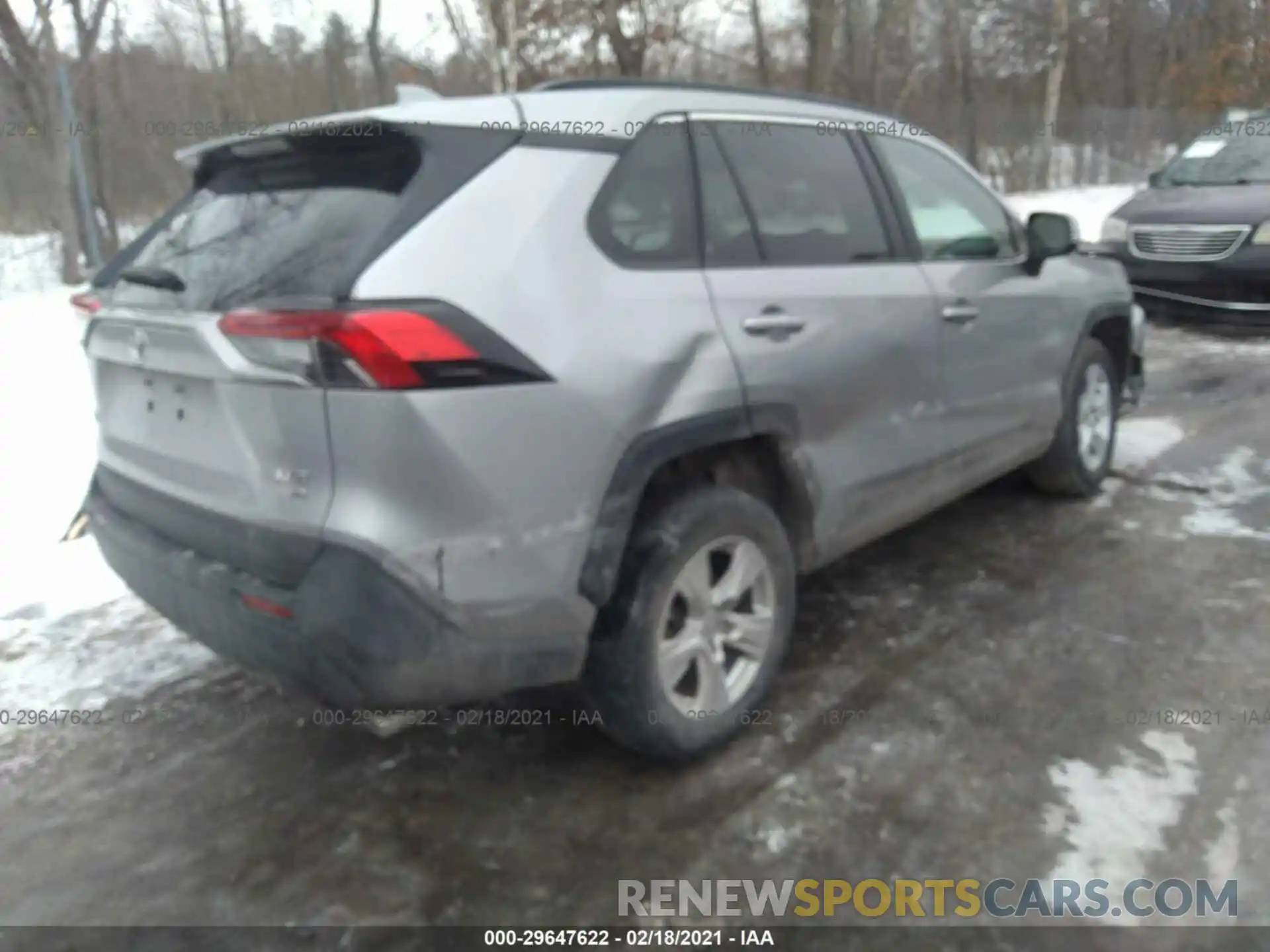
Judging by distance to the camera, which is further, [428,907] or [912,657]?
[912,657]

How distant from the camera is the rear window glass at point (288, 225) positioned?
7.84 feet

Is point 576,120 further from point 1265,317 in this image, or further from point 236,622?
point 1265,317

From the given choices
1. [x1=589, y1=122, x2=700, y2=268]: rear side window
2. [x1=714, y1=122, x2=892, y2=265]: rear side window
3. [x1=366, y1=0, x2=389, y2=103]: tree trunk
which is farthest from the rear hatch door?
[x1=366, y1=0, x2=389, y2=103]: tree trunk

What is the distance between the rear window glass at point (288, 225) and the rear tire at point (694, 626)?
1025 millimetres

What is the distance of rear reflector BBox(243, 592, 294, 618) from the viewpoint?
2.35 meters

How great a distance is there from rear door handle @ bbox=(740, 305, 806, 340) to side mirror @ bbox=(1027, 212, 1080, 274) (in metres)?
1.68

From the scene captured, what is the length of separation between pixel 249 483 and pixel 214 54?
66.9 ft

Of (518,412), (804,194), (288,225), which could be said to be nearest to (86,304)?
(288,225)

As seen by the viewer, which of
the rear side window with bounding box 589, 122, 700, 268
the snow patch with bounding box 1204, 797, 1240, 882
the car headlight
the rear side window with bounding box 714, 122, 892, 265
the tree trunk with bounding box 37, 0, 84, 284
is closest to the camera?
the snow patch with bounding box 1204, 797, 1240, 882

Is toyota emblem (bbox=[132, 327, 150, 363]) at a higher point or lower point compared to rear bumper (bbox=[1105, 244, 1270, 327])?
higher

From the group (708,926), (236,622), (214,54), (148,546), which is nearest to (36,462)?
(148,546)

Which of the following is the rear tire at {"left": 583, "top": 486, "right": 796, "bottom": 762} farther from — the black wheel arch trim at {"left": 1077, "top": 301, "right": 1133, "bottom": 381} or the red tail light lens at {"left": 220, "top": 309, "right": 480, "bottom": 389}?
the black wheel arch trim at {"left": 1077, "top": 301, "right": 1133, "bottom": 381}

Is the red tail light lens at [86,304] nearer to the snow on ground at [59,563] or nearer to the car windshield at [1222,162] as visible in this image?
the snow on ground at [59,563]

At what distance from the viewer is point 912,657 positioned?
3.56 metres
